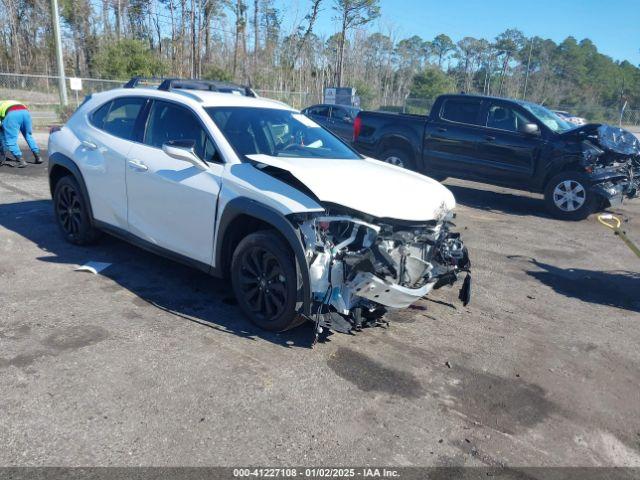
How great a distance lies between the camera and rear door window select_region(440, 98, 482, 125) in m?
10.2

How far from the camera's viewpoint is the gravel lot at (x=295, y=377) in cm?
295

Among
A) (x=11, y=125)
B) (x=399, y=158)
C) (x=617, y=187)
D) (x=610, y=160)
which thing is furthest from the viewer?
(x=399, y=158)

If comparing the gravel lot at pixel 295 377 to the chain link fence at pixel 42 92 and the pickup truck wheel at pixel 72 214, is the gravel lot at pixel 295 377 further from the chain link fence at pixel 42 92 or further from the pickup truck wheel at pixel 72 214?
the chain link fence at pixel 42 92

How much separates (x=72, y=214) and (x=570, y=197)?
310 inches

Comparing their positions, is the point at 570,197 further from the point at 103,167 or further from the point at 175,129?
the point at 103,167

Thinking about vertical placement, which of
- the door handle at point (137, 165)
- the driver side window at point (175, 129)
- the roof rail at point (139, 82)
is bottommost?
→ the door handle at point (137, 165)

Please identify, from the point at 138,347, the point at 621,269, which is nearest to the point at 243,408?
the point at 138,347

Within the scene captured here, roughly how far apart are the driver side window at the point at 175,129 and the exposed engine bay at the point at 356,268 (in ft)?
4.24

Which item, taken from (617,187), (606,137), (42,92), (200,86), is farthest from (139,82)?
(42,92)

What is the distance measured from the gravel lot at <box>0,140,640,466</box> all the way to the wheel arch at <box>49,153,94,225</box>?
67 centimetres

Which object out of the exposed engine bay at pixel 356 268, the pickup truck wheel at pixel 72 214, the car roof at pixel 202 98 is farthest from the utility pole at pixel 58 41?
the exposed engine bay at pixel 356 268

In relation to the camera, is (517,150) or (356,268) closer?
(356,268)

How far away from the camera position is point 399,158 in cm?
1104

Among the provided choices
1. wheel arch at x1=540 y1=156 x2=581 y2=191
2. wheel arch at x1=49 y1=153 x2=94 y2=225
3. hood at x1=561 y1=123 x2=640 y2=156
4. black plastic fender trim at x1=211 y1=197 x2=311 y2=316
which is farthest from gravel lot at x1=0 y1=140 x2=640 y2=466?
hood at x1=561 y1=123 x2=640 y2=156
